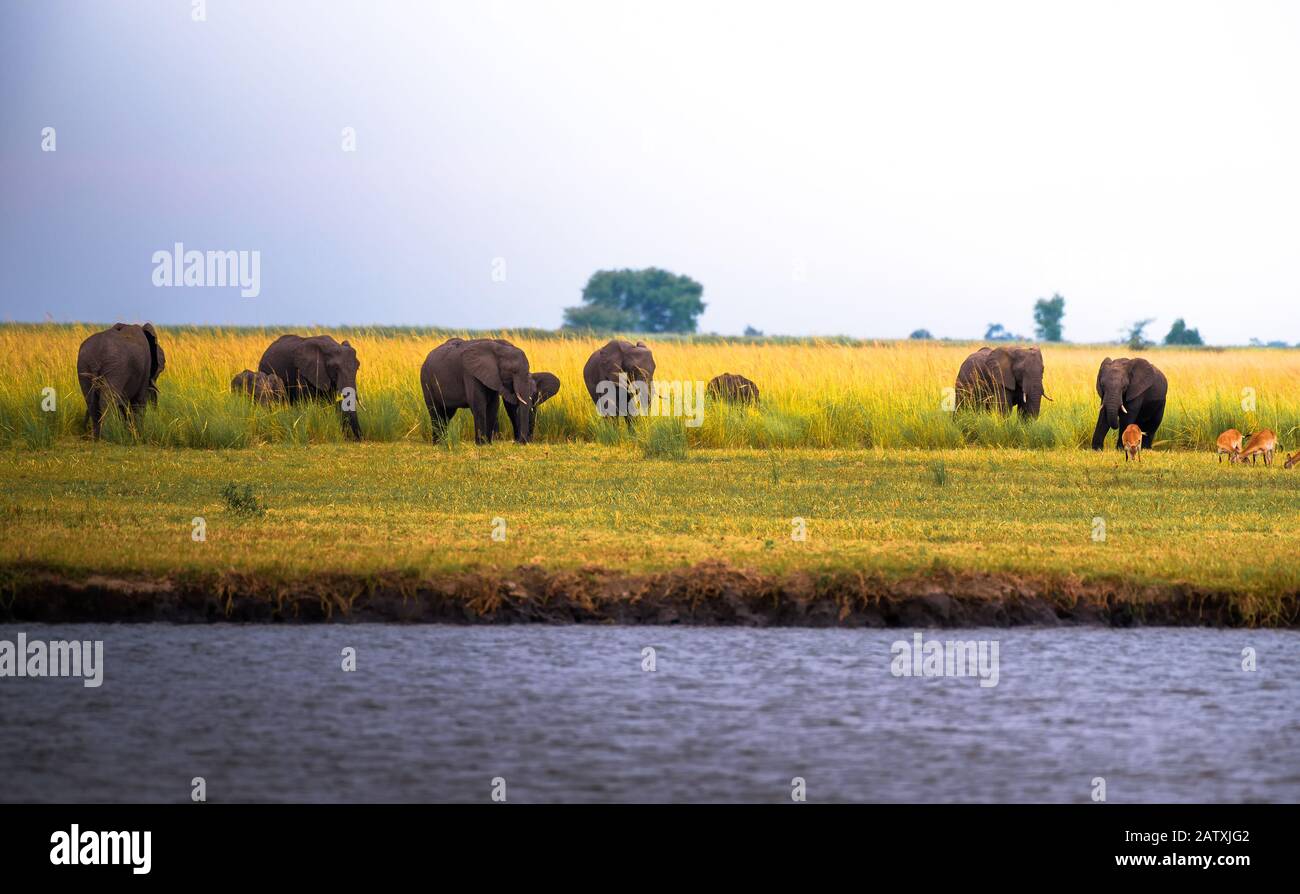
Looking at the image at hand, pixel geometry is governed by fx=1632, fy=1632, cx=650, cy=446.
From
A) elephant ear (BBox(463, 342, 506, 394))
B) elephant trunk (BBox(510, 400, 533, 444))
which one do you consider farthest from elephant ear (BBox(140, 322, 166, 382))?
elephant trunk (BBox(510, 400, 533, 444))

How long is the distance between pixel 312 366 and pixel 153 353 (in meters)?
2.27

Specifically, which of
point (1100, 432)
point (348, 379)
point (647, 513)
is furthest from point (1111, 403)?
point (348, 379)

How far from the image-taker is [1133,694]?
779cm

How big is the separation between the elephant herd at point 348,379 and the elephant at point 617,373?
0.07ft

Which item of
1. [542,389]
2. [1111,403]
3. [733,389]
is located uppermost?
[733,389]

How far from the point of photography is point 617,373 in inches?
938

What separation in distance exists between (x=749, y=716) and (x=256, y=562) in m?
3.73

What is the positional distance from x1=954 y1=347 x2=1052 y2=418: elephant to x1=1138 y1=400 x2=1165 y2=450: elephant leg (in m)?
1.78

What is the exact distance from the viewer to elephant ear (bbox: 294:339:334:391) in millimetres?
22844

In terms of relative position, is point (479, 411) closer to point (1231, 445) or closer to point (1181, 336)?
point (1231, 445)

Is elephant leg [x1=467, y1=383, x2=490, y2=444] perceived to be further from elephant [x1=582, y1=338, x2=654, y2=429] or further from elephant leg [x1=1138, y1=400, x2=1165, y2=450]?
elephant leg [x1=1138, y1=400, x2=1165, y2=450]

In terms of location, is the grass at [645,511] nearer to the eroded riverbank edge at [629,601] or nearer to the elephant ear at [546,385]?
the eroded riverbank edge at [629,601]
